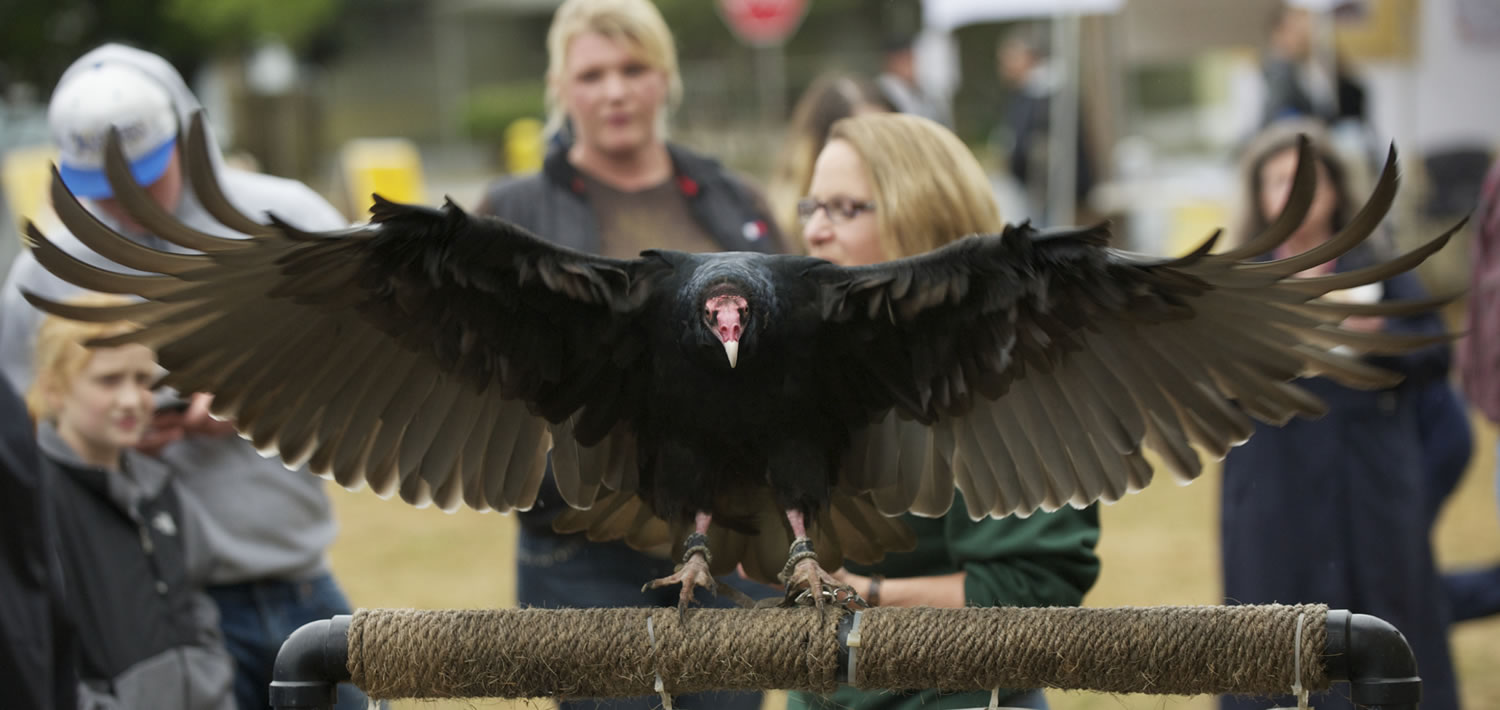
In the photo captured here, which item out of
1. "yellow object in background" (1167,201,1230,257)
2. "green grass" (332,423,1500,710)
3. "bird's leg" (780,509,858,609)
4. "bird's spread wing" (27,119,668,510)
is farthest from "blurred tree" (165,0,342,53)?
"bird's leg" (780,509,858,609)

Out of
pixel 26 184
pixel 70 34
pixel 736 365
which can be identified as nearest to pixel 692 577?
pixel 736 365

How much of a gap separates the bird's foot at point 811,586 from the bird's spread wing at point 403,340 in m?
0.46

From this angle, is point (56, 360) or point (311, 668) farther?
point (56, 360)

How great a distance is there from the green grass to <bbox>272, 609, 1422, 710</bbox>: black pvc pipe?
10.0 ft

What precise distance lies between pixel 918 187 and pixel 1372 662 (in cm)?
123

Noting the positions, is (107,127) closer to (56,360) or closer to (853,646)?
(56,360)

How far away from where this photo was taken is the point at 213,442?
315 centimetres

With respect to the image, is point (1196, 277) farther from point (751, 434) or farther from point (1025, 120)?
point (1025, 120)

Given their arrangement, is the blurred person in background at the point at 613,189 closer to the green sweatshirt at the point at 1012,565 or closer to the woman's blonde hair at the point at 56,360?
the green sweatshirt at the point at 1012,565

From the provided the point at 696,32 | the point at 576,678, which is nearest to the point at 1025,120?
the point at 576,678

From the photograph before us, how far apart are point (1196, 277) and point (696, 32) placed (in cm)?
3233

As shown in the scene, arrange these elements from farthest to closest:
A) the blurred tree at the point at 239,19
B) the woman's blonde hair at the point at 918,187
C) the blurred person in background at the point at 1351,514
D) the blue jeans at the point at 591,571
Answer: the blurred tree at the point at 239,19, the blurred person in background at the point at 1351,514, the blue jeans at the point at 591,571, the woman's blonde hair at the point at 918,187

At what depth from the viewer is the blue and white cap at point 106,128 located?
303 cm

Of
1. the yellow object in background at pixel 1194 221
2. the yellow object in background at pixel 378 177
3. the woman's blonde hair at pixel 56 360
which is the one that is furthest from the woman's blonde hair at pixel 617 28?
the yellow object in background at pixel 378 177
